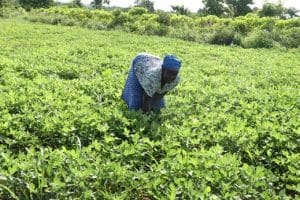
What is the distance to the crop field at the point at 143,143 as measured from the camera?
3752 millimetres

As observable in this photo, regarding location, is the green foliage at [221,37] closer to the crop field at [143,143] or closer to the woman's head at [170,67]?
the crop field at [143,143]

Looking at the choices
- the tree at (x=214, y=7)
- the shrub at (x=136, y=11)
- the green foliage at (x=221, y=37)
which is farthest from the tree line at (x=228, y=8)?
the green foliage at (x=221, y=37)

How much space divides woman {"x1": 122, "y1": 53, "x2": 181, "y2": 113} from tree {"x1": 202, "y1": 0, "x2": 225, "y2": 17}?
Result: 43115 millimetres

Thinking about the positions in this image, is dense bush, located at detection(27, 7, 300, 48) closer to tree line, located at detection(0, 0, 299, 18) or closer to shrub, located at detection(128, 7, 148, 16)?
shrub, located at detection(128, 7, 148, 16)

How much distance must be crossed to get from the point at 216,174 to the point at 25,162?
5.23 feet

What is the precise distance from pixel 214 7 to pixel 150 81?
43776mm

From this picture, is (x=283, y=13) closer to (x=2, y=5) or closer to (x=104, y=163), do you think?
(x=2, y=5)

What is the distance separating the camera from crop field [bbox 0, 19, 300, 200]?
3752 millimetres

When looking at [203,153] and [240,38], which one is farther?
[240,38]

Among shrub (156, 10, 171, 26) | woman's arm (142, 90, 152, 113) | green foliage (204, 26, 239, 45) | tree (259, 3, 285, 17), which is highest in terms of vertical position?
tree (259, 3, 285, 17)

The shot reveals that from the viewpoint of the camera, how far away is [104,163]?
13.4ft

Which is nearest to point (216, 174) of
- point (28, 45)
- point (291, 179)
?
point (291, 179)

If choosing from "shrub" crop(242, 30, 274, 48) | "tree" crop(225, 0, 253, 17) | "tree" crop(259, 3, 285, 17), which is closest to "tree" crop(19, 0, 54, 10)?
"tree" crop(225, 0, 253, 17)

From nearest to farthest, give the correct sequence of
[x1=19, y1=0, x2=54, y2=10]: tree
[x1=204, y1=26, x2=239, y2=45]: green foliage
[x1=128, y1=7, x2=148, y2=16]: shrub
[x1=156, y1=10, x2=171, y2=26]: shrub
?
[x1=204, y1=26, x2=239, y2=45]: green foliage, [x1=156, y1=10, x2=171, y2=26]: shrub, [x1=128, y1=7, x2=148, y2=16]: shrub, [x1=19, y1=0, x2=54, y2=10]: tree
